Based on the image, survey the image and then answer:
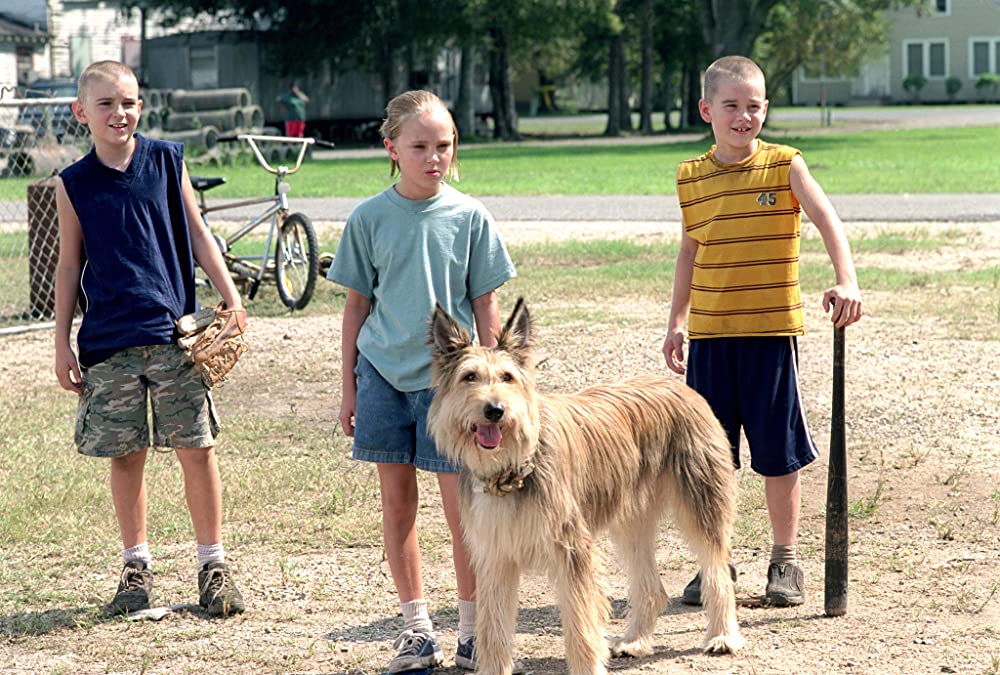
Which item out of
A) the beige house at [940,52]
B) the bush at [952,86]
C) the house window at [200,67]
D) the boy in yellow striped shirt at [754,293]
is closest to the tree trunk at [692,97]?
the beige house at [940,52]

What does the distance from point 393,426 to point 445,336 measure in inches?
22.5

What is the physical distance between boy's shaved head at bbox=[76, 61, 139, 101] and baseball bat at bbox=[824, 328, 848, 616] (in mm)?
2964

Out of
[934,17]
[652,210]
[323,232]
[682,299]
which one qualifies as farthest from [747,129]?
[934,17]

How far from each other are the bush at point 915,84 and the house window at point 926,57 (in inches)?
32.3

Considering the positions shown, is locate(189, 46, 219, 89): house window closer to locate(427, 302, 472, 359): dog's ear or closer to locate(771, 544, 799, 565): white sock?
locate(771, 544, 799, 565): white sock

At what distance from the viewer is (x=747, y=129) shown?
5355mm

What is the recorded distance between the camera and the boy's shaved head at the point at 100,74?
17.6 feet

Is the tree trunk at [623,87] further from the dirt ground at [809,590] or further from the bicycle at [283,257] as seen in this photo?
the dirt ground at [809,590]

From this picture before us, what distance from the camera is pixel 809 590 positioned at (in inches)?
224

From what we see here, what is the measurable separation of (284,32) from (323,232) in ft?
111

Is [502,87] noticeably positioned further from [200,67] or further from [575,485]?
[575,485]

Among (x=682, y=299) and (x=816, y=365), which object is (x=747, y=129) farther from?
(x=816, y=365)

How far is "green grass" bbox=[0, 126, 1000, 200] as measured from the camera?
25.5 meters

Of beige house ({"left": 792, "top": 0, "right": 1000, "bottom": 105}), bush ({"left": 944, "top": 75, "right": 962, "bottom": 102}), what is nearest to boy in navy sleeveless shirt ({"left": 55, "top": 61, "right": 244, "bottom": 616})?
beige house ({"left": 792, "top": 0, "right": 1000, "bottom": 105})
